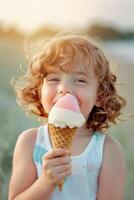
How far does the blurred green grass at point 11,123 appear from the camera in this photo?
9.55 feet

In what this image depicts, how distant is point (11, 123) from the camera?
3.12 meters

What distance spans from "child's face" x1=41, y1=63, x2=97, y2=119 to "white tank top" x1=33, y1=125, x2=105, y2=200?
0.14 meters

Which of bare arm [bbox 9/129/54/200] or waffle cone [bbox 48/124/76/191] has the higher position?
waffle cone [bbox 48/124/76/191]

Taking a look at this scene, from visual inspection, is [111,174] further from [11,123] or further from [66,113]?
[11,123]

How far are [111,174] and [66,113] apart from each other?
315 mm

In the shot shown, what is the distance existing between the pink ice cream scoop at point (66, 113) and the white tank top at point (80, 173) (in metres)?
0.19

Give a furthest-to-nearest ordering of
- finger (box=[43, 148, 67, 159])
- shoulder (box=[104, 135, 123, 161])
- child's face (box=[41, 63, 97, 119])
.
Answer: shoulder (box=[104, 135, 123, 161]) < child's face (box=[41, 63, 97, 119]) < finger (box=[43, 148, 67, 159])

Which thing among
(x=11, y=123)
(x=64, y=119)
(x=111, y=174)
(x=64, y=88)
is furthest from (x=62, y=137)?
(x=11, y=123)

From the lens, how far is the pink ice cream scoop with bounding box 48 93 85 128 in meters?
1.73

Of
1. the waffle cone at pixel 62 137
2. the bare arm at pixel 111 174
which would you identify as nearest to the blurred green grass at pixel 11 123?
the bare arm at pixel 111 174

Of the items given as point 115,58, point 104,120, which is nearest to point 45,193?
point 104,120

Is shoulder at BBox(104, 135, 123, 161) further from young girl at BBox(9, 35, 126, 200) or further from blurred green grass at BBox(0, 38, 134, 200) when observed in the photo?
blurred green grass at BBox(0, 38, 134, 200)

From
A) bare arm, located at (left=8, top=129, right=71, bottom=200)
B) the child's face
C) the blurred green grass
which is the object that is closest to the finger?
bare arm, located at (left=8, top=129, right=71, bottom=200)

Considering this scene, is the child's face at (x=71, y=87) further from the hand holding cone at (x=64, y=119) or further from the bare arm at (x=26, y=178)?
the bare arm at (x=26, y=178)
